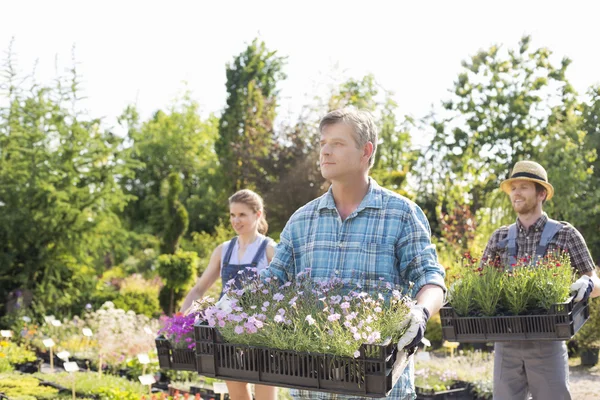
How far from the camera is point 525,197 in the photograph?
162 inches

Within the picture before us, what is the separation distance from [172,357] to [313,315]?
2.32m

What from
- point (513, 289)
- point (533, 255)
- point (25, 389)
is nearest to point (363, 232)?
point (513, 289)

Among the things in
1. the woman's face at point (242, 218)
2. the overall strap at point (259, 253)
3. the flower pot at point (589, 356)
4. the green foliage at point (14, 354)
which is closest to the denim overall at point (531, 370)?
the overall strap at point (259, 253)

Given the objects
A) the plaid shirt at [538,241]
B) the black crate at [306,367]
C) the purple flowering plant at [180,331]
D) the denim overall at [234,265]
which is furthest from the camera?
the denim overall at [234,265]

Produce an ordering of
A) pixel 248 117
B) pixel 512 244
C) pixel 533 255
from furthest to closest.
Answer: pixel 248 117 → pixel 512 244 → pixel 533 255

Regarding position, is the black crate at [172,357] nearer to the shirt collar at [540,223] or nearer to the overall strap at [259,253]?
the overall strap at [259,253]

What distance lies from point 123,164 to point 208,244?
706 centimetres

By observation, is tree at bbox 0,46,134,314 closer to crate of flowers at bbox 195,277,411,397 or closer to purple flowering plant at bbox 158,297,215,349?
purple flowering plant at bbox 158,297,215,349

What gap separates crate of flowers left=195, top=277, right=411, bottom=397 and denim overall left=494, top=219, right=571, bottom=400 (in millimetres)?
1677

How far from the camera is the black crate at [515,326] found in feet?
11.3

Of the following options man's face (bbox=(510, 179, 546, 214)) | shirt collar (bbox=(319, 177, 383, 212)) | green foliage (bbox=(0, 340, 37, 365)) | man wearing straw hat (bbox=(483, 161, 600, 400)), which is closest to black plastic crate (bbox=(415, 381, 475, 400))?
man wearing straw hat (bbox=(483, 161, 600, 400))

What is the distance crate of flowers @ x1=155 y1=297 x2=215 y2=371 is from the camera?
4295mm

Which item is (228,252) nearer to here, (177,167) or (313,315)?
(313,315)

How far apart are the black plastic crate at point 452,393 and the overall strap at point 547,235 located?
7.50 ft
